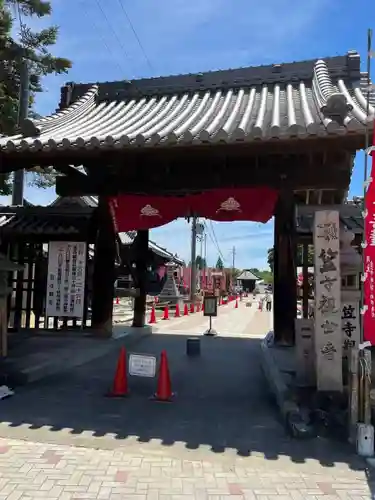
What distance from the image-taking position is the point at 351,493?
408cm

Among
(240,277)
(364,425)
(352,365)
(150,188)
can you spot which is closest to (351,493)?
(364,425)

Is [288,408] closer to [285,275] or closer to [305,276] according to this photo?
[285,275]

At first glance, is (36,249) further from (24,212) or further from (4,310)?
(4,310)

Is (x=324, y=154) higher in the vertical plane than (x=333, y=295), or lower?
higher

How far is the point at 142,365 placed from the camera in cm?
741

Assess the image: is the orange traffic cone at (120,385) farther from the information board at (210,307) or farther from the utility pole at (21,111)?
the information board at (210,307)

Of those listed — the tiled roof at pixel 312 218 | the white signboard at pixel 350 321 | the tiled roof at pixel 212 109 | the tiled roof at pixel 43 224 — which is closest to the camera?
the white signboard at pixel 350 321

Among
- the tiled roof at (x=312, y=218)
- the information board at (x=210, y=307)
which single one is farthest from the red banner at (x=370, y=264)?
the information board at (x=210, y=307)

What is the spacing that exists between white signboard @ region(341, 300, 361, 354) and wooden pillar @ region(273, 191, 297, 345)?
8.43ft

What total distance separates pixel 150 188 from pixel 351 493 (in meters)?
6.51

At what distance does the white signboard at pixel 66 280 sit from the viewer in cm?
1005

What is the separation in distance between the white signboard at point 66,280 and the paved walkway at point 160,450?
2314mm

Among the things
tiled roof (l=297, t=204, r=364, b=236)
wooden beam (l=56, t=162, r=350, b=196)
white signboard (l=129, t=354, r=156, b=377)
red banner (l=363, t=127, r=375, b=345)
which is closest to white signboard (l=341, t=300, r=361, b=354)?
red banner (l=363, t=127, r=375, b=345)

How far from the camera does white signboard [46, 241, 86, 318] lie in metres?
10.0
